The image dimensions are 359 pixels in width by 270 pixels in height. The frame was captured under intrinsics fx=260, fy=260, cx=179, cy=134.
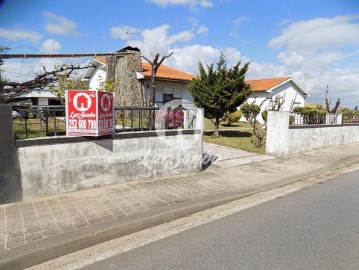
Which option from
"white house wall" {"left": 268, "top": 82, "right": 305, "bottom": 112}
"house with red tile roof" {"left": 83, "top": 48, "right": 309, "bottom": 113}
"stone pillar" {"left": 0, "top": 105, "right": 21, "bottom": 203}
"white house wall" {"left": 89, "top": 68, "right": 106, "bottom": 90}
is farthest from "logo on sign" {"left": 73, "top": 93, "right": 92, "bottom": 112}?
"white house wall" {"left": 268, "top": 82, "right": 305, "bottom": 112}

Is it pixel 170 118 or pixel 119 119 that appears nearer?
pixel 119 119

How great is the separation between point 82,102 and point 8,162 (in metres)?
1.45

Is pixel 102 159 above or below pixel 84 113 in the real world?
below

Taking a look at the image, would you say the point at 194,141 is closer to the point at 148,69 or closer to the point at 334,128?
the point at 334,128

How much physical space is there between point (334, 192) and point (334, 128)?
7.23 m

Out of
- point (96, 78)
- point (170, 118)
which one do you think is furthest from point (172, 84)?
point (170, 118)

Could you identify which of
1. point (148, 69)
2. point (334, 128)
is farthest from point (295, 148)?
point (148, 69)

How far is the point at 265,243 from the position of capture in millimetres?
3230

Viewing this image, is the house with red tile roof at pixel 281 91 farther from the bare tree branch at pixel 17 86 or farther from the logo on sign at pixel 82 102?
the logo on sign at pixel 82 102

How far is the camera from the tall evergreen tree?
11219 millimetres

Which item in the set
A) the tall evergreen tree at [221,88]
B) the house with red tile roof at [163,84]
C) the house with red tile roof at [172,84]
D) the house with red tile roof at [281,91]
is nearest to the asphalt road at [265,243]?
the tall evergreen tree at [221,88]

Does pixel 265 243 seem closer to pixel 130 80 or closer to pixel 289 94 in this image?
pixel 130 80

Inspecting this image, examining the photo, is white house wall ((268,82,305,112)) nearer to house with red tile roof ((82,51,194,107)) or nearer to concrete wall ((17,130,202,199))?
house with red tile roof ((82,51,194,107))

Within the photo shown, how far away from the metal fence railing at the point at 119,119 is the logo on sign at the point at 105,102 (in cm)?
29
